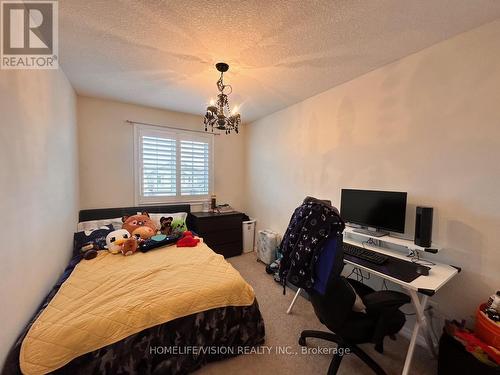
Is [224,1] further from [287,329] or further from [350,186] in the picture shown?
[287,329]

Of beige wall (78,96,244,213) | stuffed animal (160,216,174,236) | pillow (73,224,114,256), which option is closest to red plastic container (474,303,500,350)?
stuffed animal (160,216,174,236)

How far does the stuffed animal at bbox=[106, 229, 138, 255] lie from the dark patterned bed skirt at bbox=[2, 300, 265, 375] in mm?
1122

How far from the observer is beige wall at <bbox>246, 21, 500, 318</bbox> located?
57.5 inches

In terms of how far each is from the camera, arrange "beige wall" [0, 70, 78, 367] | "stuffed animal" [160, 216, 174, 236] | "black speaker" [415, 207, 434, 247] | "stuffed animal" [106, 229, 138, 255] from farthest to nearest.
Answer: "stuffed animal" [160, 216, 174, 236]
"stuffed animal" [106, 229, 138, 255]
"black speaker" [415, 207, 434, 247]
"beige wall" [0, 70, 78, 367]

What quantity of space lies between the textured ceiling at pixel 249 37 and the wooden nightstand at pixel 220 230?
2.03 metres

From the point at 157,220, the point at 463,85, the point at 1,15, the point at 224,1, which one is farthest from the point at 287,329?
the point at 1,15

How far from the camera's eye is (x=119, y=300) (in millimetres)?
1405

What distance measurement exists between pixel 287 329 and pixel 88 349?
156cm

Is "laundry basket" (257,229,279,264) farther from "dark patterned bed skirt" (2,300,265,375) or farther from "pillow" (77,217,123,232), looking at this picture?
"pillow" (77,217,123,232)

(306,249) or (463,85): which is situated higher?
(463,85)

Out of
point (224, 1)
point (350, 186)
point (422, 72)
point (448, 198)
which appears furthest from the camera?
point (350, 186)

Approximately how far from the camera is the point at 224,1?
4.26 feet

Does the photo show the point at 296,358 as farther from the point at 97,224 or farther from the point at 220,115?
the point at 97,224

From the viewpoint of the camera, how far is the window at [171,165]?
3278 mm
